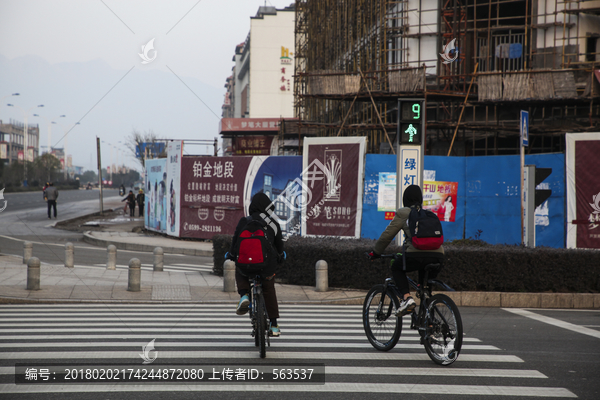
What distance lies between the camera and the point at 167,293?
460 inches

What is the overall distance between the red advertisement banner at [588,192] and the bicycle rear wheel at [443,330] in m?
9.72

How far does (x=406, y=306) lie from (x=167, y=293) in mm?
6540

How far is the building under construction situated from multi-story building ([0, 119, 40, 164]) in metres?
76.7

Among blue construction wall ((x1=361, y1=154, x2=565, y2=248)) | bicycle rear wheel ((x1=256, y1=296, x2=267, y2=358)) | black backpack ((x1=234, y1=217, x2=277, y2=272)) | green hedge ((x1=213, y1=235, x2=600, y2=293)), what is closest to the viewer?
bicycle rear wheel ((x1=256, y1=296, x2=267, y2=358))

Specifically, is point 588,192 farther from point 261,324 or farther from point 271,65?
point 271,65

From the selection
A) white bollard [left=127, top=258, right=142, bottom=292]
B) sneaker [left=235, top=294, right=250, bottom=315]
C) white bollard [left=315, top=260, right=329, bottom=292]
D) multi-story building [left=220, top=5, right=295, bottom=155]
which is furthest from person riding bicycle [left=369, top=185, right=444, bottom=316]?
multi-story building [left=220, top=5, right=295, bottom=155]

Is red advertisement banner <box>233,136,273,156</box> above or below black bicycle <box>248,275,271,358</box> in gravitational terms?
above

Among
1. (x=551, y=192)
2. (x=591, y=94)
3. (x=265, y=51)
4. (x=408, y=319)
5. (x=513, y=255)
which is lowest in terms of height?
(x=408, y=319)

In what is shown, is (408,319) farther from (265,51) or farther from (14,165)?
(14,165)

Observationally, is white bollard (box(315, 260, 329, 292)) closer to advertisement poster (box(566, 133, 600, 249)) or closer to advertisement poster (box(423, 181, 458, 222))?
advertisement poster (box(423, 181, 458, 222))

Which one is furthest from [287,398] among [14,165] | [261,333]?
[14,165]

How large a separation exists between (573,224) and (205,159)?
42.9 feet

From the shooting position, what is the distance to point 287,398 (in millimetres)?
5000

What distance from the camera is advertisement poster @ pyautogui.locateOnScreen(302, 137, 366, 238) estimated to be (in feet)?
56.6
